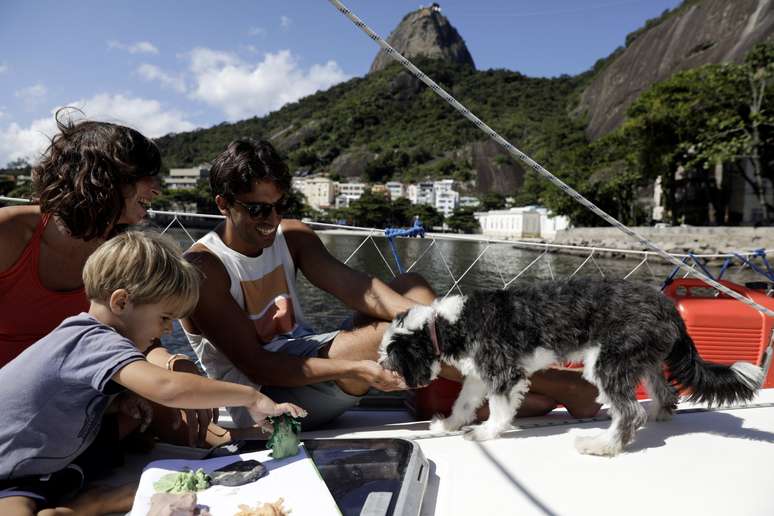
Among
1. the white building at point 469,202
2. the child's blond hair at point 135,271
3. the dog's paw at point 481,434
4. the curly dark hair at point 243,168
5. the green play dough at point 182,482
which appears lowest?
the dog's paw at point 481,434

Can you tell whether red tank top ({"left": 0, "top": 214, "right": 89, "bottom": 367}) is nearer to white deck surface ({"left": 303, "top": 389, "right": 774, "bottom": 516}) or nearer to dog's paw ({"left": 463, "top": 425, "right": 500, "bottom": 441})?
white deck surface ({"left": 303, "top": 389, "right": 774, "bottom": 516})

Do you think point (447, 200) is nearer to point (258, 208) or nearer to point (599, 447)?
point (258, 208)

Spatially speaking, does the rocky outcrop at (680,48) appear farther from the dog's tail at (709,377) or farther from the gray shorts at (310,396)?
the gray shorts at (310,396)

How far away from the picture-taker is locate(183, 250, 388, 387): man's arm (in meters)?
1.86

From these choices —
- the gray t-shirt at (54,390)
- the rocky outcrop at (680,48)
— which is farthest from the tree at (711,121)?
the gray t-shirt at (54,390)

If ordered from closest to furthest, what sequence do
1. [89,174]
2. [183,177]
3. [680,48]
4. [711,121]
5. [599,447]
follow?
[89,174]
[599,447]
[711,121]
[680,48]
[183,177]

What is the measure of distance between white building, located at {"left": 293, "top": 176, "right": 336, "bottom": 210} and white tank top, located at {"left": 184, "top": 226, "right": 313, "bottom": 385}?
100147 millimetres

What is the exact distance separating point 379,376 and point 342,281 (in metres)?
0.51

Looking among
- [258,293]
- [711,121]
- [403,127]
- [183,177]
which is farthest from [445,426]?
[403,127]

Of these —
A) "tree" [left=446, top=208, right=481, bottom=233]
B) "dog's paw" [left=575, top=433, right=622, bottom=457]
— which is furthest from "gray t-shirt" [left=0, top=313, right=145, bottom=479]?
"tree" [left=446, top=208, right=481, bottom=233]

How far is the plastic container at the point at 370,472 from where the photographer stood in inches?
50.2

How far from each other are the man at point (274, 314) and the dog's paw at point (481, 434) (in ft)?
0.96

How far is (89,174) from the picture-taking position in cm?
152

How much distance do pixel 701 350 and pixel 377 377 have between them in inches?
79.9
